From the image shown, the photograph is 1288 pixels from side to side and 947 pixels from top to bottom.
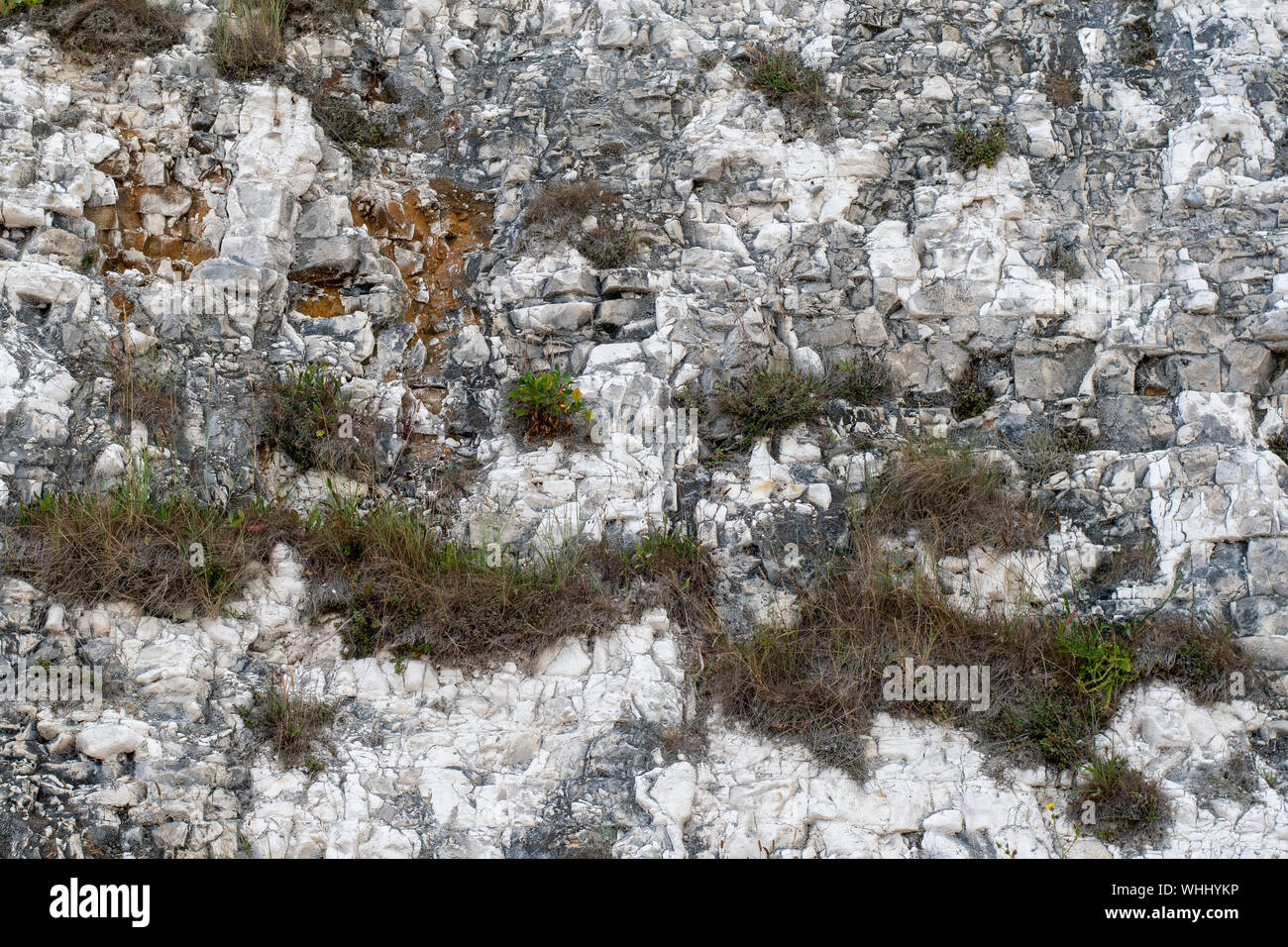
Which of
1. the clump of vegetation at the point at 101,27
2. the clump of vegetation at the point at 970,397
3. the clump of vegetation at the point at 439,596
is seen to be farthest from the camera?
the clump of vegetation at the point at 101,27

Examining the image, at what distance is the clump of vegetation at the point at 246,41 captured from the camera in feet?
20.8

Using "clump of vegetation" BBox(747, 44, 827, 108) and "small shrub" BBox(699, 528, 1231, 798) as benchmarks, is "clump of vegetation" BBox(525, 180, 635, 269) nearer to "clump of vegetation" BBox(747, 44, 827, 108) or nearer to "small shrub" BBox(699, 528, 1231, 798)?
"clump of vegetation" BBox(747, 44, 827, 108)

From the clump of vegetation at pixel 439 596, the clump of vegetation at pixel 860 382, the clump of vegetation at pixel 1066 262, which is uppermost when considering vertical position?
the clump of vegetation at pixel 1066 262

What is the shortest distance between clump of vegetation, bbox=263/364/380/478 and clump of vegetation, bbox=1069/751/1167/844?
427 centimetres

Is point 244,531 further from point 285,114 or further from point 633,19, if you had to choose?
point 633,19

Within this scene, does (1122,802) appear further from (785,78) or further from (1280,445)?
(785,78)

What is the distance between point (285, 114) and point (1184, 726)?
21.8 feet

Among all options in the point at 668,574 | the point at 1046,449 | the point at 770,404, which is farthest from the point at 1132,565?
the point at 668,574

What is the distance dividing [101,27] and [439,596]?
4.71 m

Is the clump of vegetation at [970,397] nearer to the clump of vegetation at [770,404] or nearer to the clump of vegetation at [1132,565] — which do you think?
the clump of vegetation at [770,404]

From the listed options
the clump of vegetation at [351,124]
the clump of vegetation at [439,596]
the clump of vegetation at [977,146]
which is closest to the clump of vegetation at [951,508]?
the clump of vegetation at [439,596]

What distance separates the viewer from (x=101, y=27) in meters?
6.22

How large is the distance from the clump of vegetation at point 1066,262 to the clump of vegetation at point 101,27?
629cm

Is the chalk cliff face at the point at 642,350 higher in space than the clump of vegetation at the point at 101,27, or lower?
lower
